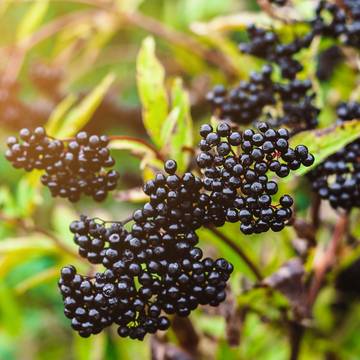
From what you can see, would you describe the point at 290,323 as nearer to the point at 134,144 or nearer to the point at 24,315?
the point at 134,144

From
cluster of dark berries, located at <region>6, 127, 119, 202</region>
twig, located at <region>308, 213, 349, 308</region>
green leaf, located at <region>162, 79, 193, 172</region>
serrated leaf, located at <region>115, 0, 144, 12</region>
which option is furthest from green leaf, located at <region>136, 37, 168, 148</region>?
serrated leaf, located at <region>115, 0, 144, 12</region>

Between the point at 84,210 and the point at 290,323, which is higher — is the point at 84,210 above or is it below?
above

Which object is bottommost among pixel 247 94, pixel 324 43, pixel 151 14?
pixel 247 94

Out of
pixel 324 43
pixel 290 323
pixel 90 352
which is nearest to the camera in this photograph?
pixel 290 323

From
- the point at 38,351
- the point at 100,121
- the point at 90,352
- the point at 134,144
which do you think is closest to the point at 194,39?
the point at 100,121

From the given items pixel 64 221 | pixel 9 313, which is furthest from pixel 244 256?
pixel 9 313

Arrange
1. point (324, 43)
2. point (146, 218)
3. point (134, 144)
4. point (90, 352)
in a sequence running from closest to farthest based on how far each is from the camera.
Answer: point (146, 218) → point (134, 144) → point (324, 43) → point (90, 352)

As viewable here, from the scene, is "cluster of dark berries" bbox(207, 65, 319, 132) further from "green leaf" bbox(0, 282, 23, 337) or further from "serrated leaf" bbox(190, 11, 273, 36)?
"green leaf" bbox(0, 282, 23, 337)
